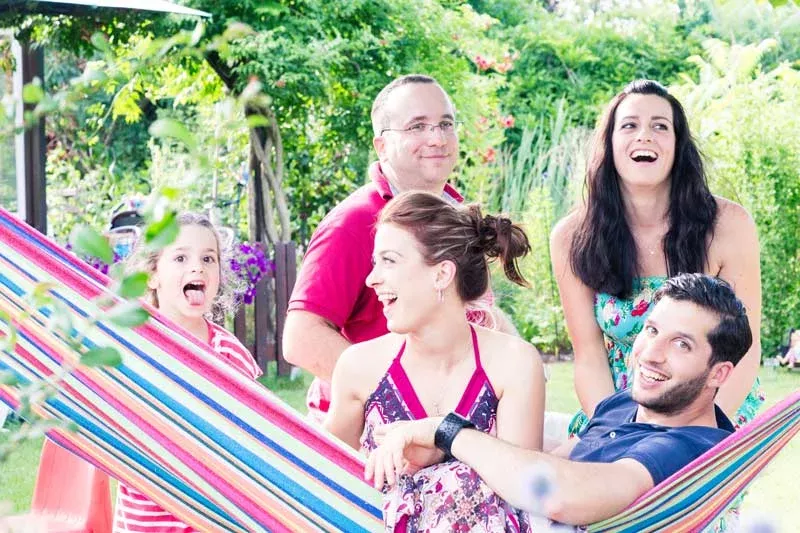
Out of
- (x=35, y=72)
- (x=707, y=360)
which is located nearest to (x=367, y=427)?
(x=707, y=360)

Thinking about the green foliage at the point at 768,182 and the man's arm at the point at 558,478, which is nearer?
the man's arm at the point at 558,478

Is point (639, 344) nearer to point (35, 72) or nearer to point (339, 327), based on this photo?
point (339, 327)

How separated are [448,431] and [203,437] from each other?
502 mm

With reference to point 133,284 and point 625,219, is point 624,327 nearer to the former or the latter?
point 625,219

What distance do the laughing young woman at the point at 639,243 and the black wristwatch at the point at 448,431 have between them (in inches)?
29.8

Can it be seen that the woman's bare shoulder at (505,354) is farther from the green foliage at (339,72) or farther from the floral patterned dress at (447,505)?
the green foliage at (339,72)

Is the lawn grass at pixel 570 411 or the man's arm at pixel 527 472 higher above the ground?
the man's arm at pixel 527 472

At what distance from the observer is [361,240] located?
2777 mm

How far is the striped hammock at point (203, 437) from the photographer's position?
6.81ft

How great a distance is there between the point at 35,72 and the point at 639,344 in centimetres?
545

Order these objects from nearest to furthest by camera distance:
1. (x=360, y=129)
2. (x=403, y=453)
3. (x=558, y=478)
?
(x=558, y=478)
(x=403, y=453)
(x=360, y=129)

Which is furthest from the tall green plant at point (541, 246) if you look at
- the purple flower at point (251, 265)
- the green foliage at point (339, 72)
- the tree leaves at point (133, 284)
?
the tree leaves at point (133, 284)

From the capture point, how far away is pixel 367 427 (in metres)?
2.26

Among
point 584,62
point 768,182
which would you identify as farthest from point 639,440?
point 584,62
